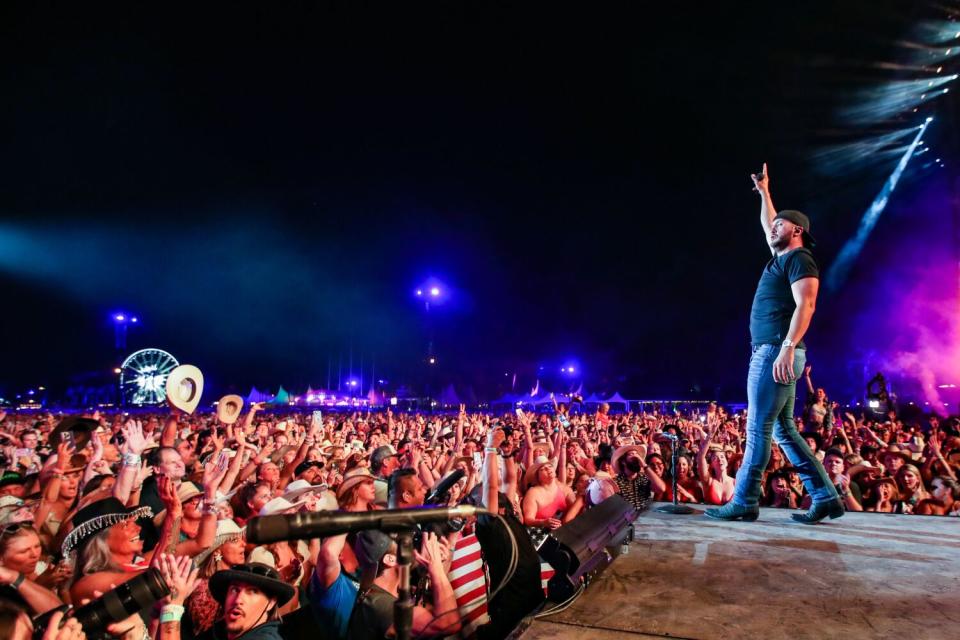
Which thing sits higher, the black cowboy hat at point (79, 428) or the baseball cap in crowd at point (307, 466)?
the black cowboy hat at point (79, 428)

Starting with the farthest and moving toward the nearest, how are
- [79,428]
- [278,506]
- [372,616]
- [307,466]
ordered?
[79,428]
[307,466]
[278,506]
[372,616]

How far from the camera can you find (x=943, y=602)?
1.91 m

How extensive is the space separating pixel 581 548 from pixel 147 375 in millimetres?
63024

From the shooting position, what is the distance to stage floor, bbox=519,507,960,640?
1.74 meters

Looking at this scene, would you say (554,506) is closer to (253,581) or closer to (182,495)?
(253,581)

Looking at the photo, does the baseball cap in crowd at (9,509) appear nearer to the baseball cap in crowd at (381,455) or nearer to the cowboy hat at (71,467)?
the cowboy hat at (71,467)

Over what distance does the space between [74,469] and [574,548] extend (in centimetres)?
668

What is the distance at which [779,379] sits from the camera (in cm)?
308

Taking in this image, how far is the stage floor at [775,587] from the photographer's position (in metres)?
1.74

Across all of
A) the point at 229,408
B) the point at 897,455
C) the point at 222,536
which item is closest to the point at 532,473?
the point at 222,536

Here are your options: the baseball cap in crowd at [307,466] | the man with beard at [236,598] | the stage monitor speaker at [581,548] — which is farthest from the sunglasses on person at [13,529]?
the stage monitor speaker at [581,548]

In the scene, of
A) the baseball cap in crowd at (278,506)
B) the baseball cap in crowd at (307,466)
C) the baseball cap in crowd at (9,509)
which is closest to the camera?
the baseball cap in crowd at (9,509)

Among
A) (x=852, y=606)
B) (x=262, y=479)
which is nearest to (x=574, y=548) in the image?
(x=852, y=606)

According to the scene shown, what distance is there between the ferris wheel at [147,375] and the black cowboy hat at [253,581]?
190 feet
